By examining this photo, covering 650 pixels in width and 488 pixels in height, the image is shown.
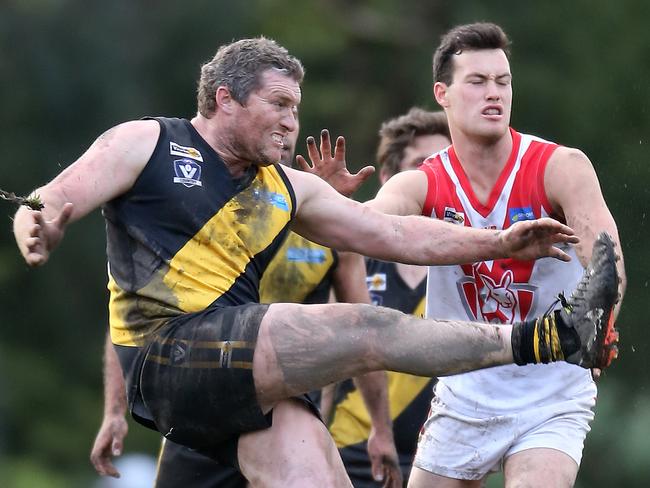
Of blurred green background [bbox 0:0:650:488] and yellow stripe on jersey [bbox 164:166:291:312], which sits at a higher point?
yellow stripe on jersey [bbox 164:166:291:312]

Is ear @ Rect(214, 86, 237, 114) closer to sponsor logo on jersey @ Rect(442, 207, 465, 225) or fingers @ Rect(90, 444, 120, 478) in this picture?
sponsor logo on jersey @ Rect(442, 207, 465, 225)

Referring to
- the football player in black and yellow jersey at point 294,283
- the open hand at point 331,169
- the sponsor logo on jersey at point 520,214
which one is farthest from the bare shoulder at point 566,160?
the football player in black and yellow jersey at point 294,283

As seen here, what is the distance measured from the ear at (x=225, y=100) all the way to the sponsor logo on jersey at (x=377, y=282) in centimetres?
219

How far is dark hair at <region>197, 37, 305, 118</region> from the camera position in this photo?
649 cm

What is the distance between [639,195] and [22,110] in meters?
7.63

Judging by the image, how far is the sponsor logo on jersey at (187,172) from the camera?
624 cm

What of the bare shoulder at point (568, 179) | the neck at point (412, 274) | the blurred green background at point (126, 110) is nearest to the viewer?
the bare shoulder at point (568, 179)

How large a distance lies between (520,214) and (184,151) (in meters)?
1.51

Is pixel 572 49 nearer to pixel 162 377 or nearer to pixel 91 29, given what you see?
pixel 91 29

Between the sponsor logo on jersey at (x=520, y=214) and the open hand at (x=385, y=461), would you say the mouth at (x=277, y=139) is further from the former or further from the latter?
the open hand at (x=385, y=461)

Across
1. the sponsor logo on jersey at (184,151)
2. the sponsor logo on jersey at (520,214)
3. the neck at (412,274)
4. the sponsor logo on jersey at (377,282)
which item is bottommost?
the sponsor logo on jersey at (377,282)

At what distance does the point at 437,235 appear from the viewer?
6.51 metres

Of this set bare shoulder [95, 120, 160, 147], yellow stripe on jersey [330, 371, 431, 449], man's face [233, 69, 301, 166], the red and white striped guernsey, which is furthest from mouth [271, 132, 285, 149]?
yellow stripe on jersey [330, 371, 431, 449]

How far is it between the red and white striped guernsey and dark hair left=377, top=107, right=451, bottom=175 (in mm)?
1777
